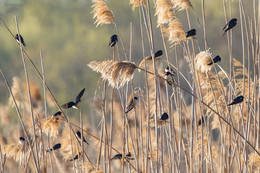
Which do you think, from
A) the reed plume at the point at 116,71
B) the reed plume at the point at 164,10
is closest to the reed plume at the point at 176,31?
the reed plume at the point at 164,10

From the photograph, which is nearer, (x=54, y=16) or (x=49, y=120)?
(x=49, y=120)

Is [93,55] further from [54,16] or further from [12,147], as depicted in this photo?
[12,147]

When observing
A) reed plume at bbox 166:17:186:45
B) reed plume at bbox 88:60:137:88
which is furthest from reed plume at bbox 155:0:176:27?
reed plume at bbox 88:60:137:88

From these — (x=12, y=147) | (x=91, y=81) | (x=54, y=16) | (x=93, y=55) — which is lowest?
(x=12, y=147)

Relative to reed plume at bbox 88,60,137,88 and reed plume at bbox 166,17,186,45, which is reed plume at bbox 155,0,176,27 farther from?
reed plume at bbox 88,60,137,88

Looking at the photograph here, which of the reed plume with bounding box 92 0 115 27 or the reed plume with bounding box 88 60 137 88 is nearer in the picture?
the reed plume with bounding box 88 60 137 88

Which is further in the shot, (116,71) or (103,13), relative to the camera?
(103,13)

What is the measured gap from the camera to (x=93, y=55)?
36.2ft

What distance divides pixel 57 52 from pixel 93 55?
4.64 feet

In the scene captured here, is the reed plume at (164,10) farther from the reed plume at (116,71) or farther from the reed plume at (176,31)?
the reed plume at (116,71)

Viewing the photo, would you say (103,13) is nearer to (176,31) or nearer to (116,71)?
(176,31)

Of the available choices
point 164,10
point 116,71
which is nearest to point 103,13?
point 164,10

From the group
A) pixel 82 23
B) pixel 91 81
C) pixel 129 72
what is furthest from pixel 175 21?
pixel 82 23

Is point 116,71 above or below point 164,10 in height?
below
